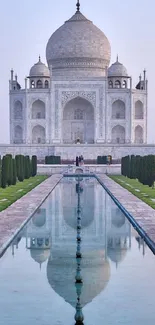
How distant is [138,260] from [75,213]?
353cm

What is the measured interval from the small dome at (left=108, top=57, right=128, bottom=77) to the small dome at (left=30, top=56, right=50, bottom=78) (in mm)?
3554

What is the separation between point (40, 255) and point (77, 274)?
0.88 m

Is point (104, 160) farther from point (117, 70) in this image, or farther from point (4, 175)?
point (4, 175)

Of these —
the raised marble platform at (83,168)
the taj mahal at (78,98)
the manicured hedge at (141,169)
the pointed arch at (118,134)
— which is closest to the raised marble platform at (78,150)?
the taj mahal at (78,98)

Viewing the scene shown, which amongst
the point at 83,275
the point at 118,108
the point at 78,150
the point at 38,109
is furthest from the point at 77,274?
the point at 118,108

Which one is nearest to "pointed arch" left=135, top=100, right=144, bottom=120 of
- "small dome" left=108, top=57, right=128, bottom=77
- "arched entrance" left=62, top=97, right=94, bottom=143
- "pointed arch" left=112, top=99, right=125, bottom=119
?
"pointed arch" left=112, top=99, right=125, bottom=119

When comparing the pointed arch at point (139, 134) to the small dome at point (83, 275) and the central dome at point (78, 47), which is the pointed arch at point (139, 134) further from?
the small dome at point (83, 275)

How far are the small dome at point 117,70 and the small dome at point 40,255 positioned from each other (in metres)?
27.0

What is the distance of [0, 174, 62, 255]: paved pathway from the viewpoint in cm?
626

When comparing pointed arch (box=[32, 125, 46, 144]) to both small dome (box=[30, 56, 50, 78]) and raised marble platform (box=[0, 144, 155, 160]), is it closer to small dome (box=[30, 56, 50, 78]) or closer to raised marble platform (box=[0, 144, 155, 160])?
small dome (box=[30, 56, 50, 78])

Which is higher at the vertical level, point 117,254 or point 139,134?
point 139,134

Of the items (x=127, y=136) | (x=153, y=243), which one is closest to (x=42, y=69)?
(x=127, y=136)

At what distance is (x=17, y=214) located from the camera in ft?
26.4

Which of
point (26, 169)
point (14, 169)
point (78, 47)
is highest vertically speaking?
point (78, 47)
